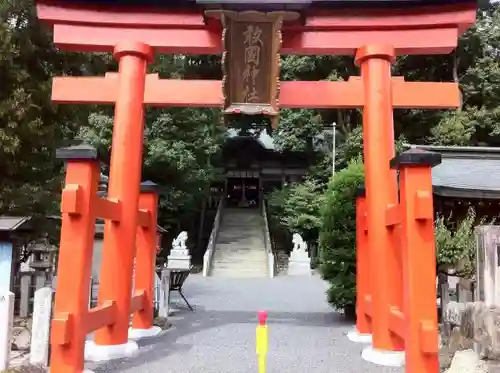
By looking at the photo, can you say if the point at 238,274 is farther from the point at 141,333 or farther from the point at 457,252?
the point at 457,252

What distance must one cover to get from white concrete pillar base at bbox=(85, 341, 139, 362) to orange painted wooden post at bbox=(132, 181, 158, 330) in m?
1.58

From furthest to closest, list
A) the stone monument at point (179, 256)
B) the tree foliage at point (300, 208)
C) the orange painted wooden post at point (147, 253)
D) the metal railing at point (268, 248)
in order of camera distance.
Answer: the tree foliage at point (300, 208), the metal railing at point (268, 248), the stone monument at point (179, 256), the orange painted wooden post at point (147, 253)

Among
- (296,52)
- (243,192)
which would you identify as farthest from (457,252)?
(243,192)

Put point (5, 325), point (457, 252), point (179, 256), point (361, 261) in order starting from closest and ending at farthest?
1. point (5, 325)
2. point (361, 261)
3. point (457, 252)
4. point (179, 256)

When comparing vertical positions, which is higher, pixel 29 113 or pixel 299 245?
pixel 29 113

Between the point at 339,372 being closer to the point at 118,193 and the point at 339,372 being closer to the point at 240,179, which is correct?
the point at 118,193

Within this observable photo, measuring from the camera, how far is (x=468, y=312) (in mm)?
5793

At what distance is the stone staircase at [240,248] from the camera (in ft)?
→ 71.1

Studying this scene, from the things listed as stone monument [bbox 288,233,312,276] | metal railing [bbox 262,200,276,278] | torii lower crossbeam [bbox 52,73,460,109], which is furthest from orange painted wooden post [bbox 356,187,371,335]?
stone monument [bbox 288,233,312,276]

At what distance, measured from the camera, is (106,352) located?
6168 mm

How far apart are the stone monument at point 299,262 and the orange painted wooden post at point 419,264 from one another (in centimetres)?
1811

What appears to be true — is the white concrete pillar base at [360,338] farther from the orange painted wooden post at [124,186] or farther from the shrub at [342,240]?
the orange painted wooden post at [124,186]

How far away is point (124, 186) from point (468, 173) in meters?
8.23

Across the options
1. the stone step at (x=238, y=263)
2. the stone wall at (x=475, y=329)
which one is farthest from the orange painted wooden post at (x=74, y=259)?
Answer: the stone step at (x=238, y=263)
